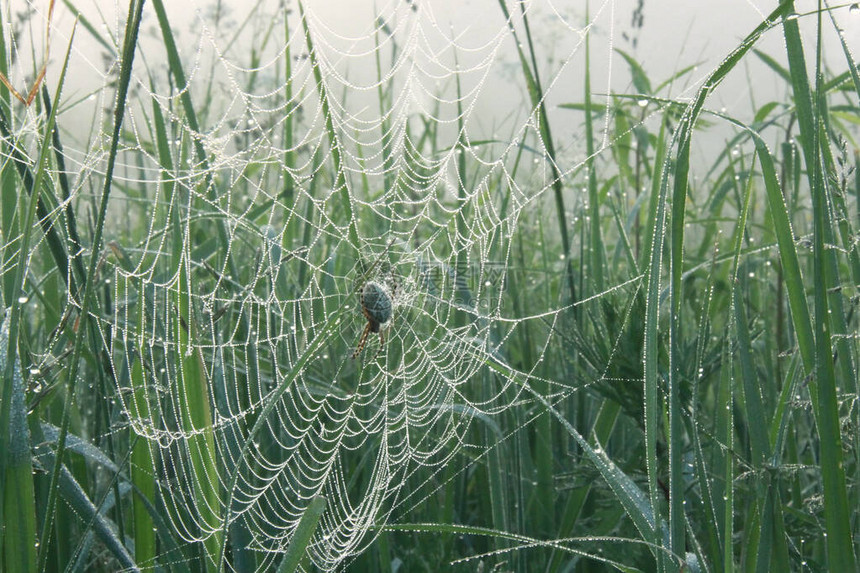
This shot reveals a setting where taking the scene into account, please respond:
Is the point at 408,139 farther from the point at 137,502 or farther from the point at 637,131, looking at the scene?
the point at 137,502

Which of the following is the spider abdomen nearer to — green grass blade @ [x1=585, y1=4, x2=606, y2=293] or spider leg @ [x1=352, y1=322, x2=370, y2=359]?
spider leg @ [x1=352, y1=322, x2=370, y2=359]

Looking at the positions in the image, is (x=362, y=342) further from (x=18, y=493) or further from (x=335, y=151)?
(x=18, y=493)

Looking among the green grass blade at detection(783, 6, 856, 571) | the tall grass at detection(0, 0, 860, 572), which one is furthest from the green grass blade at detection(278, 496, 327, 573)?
the green grass blade at detection(783, 6, 856, 571)

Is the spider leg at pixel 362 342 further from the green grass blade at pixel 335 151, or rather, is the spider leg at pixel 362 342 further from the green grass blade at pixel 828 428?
the green grass blade at pixel 828 428

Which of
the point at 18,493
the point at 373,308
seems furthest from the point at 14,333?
the point at 373,308

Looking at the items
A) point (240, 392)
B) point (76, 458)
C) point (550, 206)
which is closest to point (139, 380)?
point (76, 458)
